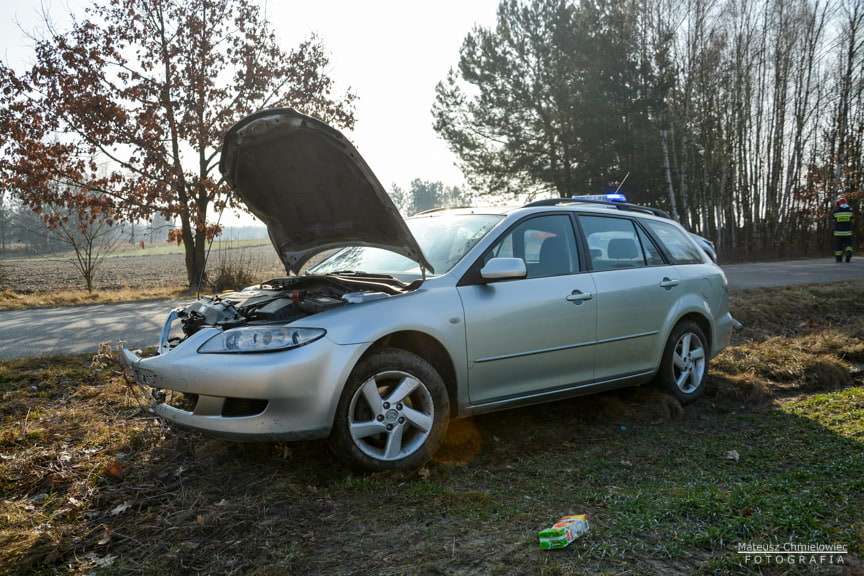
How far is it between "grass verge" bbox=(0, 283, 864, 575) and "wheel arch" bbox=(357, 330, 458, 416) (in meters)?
0.48

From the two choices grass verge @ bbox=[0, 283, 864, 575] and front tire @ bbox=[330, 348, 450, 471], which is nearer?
grass verge @ bbox=[0, 283, 864, 575]

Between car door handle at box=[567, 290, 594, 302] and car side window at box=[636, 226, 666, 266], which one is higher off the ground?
car side window at box=[636, 226, 666, 266]

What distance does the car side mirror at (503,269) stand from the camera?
3928 millimetres

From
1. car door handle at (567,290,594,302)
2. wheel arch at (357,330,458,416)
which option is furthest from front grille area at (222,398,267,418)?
car door handle at (567,290,594,302)

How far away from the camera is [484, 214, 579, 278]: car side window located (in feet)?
14.6

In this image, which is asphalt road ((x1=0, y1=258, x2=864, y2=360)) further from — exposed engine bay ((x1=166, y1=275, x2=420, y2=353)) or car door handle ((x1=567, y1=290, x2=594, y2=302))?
car door handle ((x1=567, y1=290, x2=594, y2=302))

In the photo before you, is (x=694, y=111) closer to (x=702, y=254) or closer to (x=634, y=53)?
(x=634, y=53)

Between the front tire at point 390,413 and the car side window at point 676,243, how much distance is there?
2.87 meters

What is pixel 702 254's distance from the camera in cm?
597

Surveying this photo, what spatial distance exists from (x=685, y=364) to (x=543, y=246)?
1889 millimetres

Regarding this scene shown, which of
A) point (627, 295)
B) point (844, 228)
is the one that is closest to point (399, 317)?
point (627, 295)

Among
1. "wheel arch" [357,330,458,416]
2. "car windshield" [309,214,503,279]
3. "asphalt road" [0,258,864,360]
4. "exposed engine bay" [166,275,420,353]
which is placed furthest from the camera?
"asphalt road" [0,258,864,360]

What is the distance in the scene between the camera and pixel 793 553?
8.50 feet

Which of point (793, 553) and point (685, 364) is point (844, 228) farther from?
point (793, 553)
